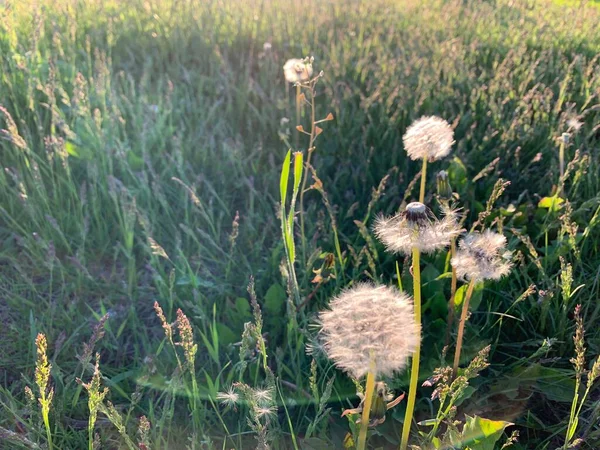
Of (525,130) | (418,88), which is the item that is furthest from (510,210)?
(418,88)

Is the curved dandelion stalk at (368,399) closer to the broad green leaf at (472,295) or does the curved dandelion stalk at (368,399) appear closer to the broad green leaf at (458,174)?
the broad green leaf at (472,295)

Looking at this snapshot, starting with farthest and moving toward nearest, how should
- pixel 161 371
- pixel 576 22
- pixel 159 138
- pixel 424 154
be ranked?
1. pixel 576 22
2. pixel 159 138
3. pixel 161 371
4. pixel 424 154

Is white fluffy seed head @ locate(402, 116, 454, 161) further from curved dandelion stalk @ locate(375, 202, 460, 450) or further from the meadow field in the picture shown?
curved dandelion stalk @ locate(375, 202, 460, 450)

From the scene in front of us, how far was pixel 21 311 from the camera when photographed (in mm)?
1859

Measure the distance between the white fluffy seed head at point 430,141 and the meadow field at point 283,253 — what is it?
11cm

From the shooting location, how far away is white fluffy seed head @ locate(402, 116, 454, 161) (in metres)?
1.49

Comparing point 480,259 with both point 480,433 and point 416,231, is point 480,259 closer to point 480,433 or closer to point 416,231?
point 416,231

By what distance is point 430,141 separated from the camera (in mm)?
1489

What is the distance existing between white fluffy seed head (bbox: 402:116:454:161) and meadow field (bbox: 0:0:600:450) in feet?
0.35

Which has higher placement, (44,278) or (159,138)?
(159,138)

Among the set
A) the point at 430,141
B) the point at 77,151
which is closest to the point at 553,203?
the point at 430,141

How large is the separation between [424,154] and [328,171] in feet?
3.38

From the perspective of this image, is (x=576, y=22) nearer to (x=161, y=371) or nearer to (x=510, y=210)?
(x=510, y=210)

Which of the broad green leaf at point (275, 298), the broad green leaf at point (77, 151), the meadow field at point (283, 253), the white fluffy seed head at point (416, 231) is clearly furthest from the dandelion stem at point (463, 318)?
the broad green leaf at point (77, 151)
